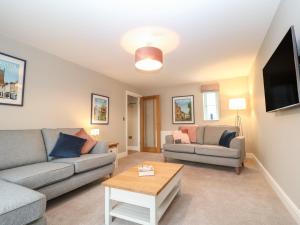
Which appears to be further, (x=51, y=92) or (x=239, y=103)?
(x=239, y=103)

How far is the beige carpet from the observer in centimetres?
165

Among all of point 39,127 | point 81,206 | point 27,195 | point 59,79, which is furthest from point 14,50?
point 81,206

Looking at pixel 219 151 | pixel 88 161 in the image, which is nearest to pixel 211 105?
pixel 219 151

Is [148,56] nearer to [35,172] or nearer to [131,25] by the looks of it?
[131,25]

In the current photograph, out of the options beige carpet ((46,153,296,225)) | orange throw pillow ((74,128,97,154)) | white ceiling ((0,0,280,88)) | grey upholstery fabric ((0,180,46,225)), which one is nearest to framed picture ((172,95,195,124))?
white ceiling ((0,0,280,88))

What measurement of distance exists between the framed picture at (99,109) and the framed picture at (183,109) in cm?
223

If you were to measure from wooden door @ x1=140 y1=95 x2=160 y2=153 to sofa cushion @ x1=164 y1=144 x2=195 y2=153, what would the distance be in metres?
1.69

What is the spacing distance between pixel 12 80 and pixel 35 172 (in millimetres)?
1509

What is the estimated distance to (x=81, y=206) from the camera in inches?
76.7

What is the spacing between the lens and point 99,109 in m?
3.97

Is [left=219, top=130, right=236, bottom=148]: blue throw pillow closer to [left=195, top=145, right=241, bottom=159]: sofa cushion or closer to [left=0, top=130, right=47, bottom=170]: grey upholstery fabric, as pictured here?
[left=195, top=145, right=241, bottom=159]: sofa cushion

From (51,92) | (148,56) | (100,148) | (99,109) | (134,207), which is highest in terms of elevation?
(148,56)

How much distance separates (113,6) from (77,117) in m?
2.32

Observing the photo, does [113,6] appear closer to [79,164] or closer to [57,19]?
[57,19]
